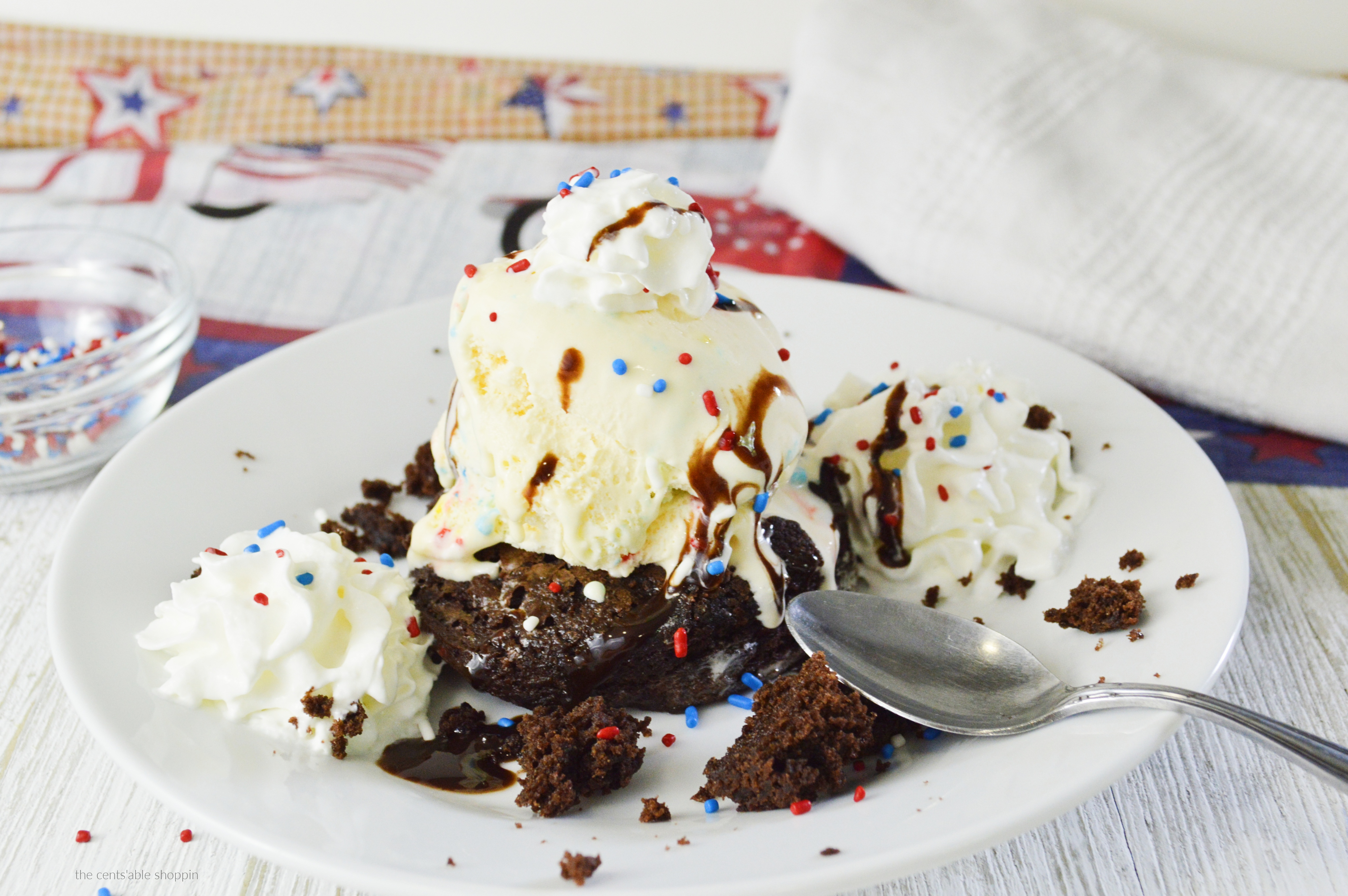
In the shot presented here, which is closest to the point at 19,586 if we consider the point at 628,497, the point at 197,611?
the point at 197,611

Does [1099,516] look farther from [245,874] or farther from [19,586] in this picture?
[19,586]

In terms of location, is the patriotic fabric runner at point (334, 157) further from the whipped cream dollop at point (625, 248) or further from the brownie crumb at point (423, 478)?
the whipped cream dollop at point (625, 248)

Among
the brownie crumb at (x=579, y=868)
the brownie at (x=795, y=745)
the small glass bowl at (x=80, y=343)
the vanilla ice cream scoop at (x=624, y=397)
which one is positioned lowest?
the small glass bowl at (x=80, y=343)

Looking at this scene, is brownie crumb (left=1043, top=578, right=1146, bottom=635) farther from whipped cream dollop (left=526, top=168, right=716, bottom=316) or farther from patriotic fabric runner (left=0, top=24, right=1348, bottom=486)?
patriotic fabric runner (left=0, top=24, right=1348, bottom=486)

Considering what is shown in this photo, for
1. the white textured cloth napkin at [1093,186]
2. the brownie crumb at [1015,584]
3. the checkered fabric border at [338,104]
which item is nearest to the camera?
the brownie crumb at [1015,584]

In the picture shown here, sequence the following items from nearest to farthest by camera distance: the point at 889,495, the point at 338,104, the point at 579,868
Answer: the point at 579,868
the point at 889,495
the point at 338,104

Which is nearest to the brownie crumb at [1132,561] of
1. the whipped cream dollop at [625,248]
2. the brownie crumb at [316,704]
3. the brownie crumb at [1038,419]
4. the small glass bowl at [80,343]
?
the brownie crumb at [1038,419]

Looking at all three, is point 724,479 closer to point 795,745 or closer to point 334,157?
point 795,745

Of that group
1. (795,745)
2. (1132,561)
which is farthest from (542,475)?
(1132,561)

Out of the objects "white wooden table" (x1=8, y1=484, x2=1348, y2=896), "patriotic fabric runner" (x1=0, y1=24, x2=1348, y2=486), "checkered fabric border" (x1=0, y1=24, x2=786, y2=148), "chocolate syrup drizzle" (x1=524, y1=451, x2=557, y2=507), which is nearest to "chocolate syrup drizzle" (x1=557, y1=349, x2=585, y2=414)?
"chocolate syrup drizzle" (x1=524, y1=451, x2=557, y2=507)
